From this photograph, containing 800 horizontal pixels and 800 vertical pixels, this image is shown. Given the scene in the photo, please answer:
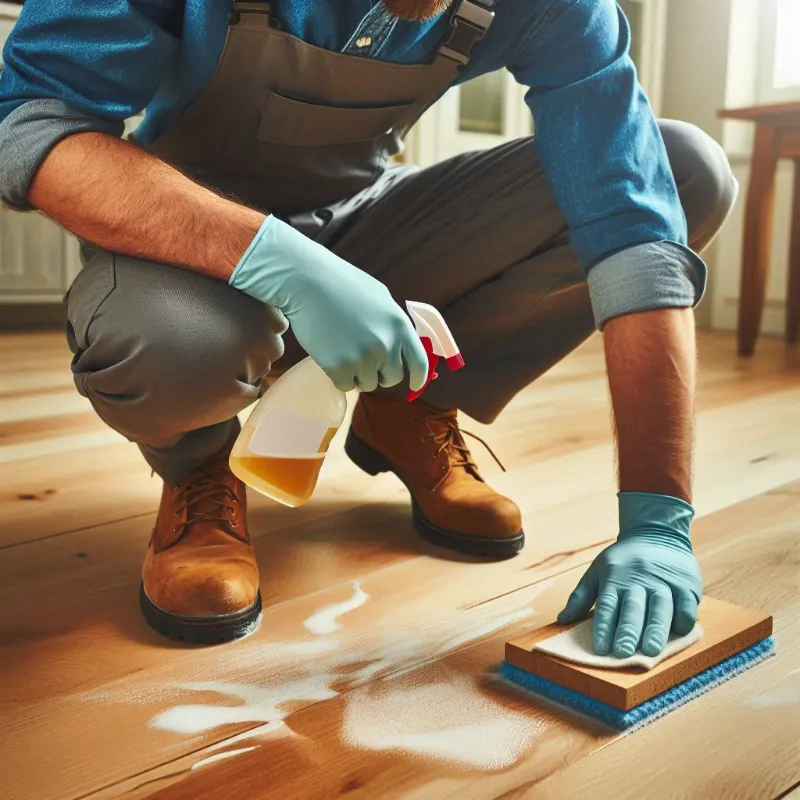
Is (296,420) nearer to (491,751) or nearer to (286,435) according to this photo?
(286,435)

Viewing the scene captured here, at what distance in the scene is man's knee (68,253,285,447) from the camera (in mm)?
847

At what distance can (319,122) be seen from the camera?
3.32 ft

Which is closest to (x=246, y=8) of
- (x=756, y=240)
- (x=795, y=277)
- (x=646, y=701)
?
(x=646, y=701)

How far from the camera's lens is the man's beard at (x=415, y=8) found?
0.87 meters

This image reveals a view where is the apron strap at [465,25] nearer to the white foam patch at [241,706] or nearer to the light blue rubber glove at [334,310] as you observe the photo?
the light blue rubber glove at [334,310]

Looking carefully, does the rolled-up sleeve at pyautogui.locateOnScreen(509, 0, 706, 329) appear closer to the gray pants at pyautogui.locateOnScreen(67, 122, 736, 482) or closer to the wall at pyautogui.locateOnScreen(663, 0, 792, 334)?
the gray pants at pyautogui.locateOnScreen(67, 122, 736, 482)

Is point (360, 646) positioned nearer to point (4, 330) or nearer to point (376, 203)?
point (376, 203)

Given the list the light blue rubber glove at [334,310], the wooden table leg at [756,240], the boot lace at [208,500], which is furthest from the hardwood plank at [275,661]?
the wooden table leg at [756,240]

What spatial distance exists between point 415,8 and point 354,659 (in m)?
0.59

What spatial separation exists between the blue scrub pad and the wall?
258 centimetres

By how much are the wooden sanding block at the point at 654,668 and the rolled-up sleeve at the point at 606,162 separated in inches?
11.4

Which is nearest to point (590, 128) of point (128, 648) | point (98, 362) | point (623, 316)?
point (623, 316)

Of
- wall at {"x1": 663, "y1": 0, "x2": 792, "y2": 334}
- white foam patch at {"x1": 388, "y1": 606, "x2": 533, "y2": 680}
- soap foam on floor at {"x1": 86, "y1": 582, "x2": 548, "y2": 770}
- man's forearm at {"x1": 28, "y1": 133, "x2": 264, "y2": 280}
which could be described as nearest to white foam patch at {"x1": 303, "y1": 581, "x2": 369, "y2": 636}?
soap foam on floor at {"x1": 86, "y1": 582, "x2": 548, "y2": 770}

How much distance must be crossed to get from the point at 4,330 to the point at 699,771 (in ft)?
8.85
